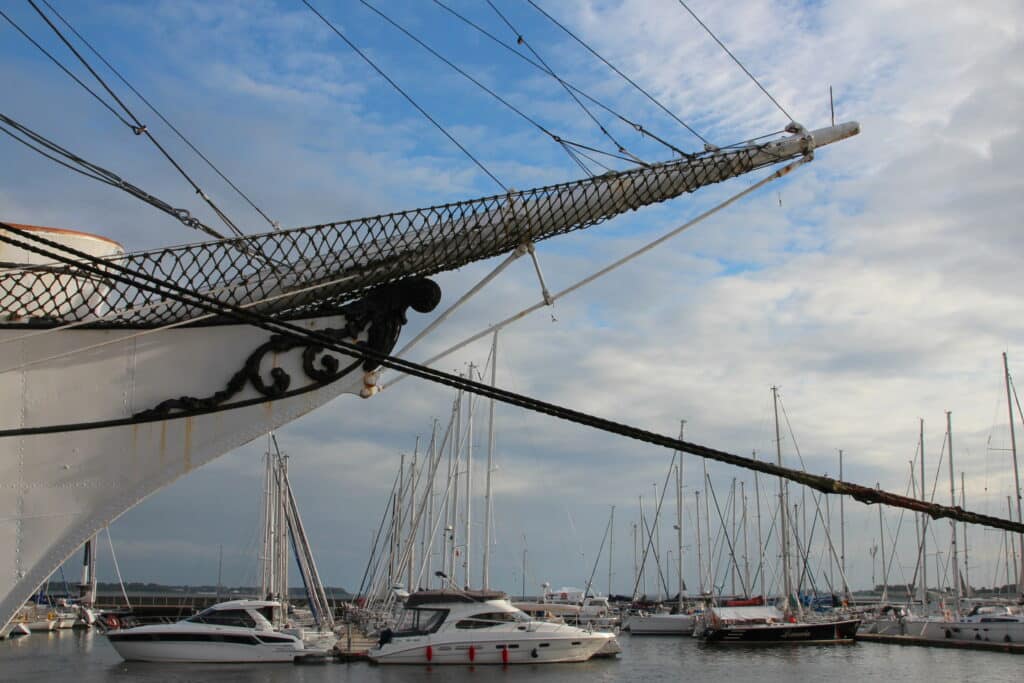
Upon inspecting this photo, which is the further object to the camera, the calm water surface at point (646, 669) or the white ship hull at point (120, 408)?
the calm water surface at point (646, 669)

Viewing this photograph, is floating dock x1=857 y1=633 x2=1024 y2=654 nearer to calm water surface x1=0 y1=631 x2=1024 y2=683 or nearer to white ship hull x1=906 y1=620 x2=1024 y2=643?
white ship hull x1=906 y1=620 x2=1024 y2=643

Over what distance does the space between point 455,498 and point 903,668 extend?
19176mm

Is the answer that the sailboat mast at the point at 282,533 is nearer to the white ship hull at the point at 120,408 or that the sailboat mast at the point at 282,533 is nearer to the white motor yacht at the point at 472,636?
the white motor yacht at the point at 472,636

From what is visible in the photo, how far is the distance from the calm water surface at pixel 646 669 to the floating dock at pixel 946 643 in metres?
0.55

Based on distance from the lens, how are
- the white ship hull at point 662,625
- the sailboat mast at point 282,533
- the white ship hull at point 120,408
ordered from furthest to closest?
the white ship hull at point 662,625 → the sailboat mast at point 282,533 → the white ship hull at point 120,408

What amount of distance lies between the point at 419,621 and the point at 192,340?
2799 cm

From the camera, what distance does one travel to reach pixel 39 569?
9078 millimetres

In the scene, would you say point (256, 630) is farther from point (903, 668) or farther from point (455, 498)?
point (903, 668)

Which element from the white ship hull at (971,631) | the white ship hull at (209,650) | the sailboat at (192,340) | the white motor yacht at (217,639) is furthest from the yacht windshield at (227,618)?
the white ship hull at (971,631)

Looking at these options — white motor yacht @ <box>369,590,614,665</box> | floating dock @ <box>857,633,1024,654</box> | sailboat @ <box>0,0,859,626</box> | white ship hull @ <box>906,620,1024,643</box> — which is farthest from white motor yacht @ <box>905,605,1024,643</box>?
sailboat @ <box>0,0,859,626</box>

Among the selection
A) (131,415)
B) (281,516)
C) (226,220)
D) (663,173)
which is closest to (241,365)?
(131,415)

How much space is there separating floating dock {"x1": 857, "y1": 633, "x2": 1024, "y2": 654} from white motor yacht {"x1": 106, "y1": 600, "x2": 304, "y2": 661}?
29.7m

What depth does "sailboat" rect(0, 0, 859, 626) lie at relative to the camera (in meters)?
9.27

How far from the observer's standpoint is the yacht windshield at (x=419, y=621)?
115 feet
